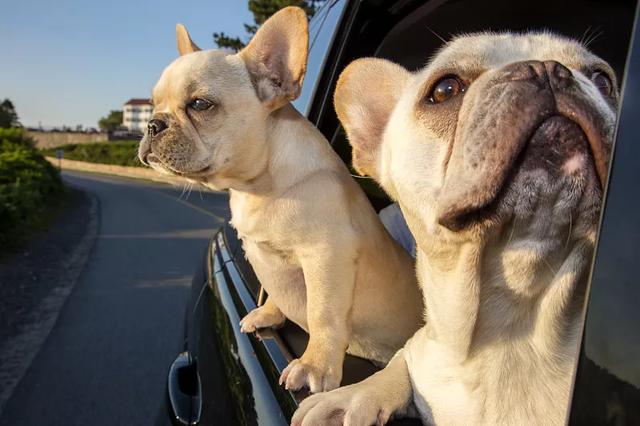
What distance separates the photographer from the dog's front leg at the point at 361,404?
4.79 feet

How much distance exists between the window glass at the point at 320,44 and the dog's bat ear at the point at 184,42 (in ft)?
2.12

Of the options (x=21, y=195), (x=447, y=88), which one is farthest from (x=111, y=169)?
(x=447, y=88)

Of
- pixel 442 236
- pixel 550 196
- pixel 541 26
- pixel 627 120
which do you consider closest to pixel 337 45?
pixel 541 26

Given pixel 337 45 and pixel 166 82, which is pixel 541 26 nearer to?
pixel 337 45

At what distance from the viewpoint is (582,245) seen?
1215mm

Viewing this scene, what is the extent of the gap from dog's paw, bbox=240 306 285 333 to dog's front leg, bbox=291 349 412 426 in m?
0.75

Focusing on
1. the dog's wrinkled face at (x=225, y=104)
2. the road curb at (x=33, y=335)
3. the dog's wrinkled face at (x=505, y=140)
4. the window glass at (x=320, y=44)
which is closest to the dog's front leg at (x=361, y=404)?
the dog's wrinkled face at (x=505, y=140)

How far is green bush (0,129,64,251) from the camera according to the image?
10.0 metres

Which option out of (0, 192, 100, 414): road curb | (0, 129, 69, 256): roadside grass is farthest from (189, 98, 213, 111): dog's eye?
(0, 129, 69, 256): roadside grass

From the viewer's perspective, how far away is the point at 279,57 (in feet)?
9.36

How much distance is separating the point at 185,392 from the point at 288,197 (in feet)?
3.16

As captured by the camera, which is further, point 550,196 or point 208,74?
point 208,74

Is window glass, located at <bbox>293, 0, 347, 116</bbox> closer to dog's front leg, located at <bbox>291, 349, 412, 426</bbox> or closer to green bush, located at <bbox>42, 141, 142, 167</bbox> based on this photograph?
dog's front leg, located at <bbox>291, 349, 412, 426</bbox>

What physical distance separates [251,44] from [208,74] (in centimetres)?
31
